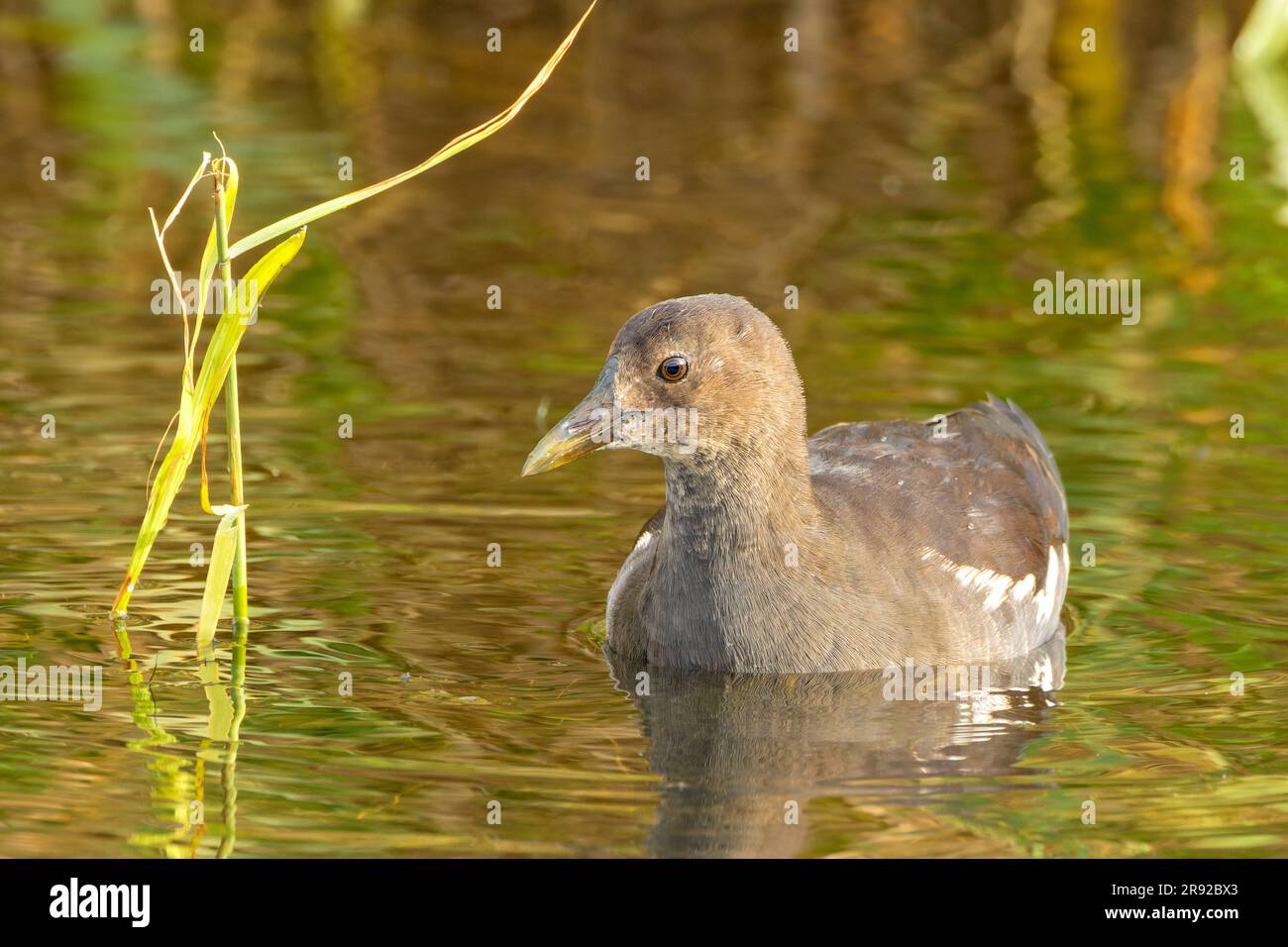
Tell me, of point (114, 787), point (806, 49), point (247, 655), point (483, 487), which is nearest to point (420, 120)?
point (806, 49)

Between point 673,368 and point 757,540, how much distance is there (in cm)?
65

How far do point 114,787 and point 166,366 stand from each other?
4829mm

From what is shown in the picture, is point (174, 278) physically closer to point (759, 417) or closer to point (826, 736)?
point (759, 417)

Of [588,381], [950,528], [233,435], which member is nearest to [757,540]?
[950,528]

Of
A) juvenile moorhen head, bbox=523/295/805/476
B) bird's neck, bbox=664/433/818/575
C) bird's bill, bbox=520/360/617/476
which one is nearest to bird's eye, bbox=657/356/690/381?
juvenile moorhen head, bbox=523/295/805/476

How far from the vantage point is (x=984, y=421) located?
9.01 metres

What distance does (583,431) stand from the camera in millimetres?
7387

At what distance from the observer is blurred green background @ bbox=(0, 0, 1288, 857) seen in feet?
21.9

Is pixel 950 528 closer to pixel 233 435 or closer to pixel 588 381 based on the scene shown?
pixel 233 435

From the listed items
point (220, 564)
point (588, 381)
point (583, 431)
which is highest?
point (588, 381)

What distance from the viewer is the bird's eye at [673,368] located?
7410mm

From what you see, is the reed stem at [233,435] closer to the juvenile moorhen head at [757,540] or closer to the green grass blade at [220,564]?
the green grass blade at [220,564]

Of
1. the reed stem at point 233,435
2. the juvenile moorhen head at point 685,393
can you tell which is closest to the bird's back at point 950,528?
the juvenile moorhen head at point 685,393

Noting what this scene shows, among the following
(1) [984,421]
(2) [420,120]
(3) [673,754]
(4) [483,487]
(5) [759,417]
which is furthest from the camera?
(2) [420,120]
